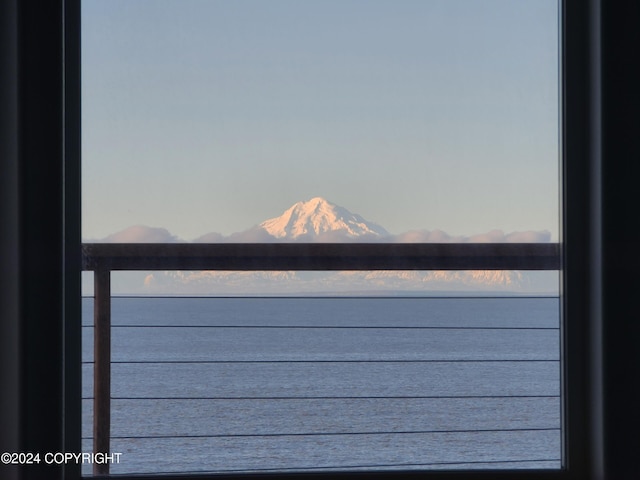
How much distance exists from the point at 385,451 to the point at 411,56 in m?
1.00

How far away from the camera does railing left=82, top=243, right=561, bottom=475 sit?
1.69 meters

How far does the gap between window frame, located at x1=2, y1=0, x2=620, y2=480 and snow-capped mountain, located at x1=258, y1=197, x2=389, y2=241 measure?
1.59ft

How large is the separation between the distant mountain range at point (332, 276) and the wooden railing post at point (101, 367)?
9 cm

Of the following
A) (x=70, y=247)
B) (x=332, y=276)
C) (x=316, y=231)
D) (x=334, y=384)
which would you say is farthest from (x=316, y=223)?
(x=70, y=247)

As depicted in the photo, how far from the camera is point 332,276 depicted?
1746 mm

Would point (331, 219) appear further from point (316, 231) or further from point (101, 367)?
point (101, 367)

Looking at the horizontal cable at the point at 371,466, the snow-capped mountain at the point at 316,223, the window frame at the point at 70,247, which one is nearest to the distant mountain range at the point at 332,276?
the snow-capped mountain at the point at 316,223

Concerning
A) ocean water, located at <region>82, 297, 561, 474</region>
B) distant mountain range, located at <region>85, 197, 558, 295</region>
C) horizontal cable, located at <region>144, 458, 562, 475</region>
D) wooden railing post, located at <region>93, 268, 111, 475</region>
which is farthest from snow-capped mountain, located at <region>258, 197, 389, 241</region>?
horizontal cable, located at <region>144, 458, 562, 475</region>

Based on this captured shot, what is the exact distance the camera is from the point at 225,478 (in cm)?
171

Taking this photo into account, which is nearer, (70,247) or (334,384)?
(70,247)

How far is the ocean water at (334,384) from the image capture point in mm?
1720

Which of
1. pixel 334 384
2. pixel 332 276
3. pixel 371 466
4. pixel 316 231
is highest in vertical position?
pixel 316 231

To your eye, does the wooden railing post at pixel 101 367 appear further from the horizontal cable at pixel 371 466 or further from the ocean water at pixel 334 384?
the horizontal cable at pixel 371 466

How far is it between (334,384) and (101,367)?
1.89 ft
